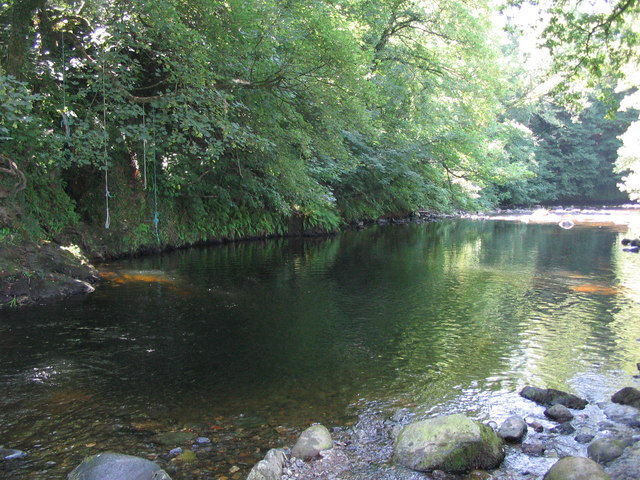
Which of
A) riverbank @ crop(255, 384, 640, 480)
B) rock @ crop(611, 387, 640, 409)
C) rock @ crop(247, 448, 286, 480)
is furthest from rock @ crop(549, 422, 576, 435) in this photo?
rock @ crop(247, 448, 286, 480)

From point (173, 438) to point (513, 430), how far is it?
2995mm

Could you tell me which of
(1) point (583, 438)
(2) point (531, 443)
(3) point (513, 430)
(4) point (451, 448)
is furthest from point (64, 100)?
(1) point (583, 438)

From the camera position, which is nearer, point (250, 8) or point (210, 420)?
point (210, 420)

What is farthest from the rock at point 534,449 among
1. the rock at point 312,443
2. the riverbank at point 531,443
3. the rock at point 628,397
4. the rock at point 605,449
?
the rock at point 312,443

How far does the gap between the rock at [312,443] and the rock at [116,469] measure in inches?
41.7

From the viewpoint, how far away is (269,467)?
3.87 m

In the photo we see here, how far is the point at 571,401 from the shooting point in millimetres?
5152

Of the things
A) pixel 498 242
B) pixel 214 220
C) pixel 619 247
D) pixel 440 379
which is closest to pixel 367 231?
pixel 498 242

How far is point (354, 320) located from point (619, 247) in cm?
1345

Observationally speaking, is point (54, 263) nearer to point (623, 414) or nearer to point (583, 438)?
point (583, 438)

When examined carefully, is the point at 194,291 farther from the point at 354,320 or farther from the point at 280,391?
the point at 280,391

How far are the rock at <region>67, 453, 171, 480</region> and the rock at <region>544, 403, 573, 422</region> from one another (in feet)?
11.6

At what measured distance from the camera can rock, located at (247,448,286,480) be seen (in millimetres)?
3797

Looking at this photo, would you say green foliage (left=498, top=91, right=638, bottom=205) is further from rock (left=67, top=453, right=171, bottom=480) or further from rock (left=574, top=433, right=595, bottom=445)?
rock (left=67, top=453, right=171, bottom=480)
